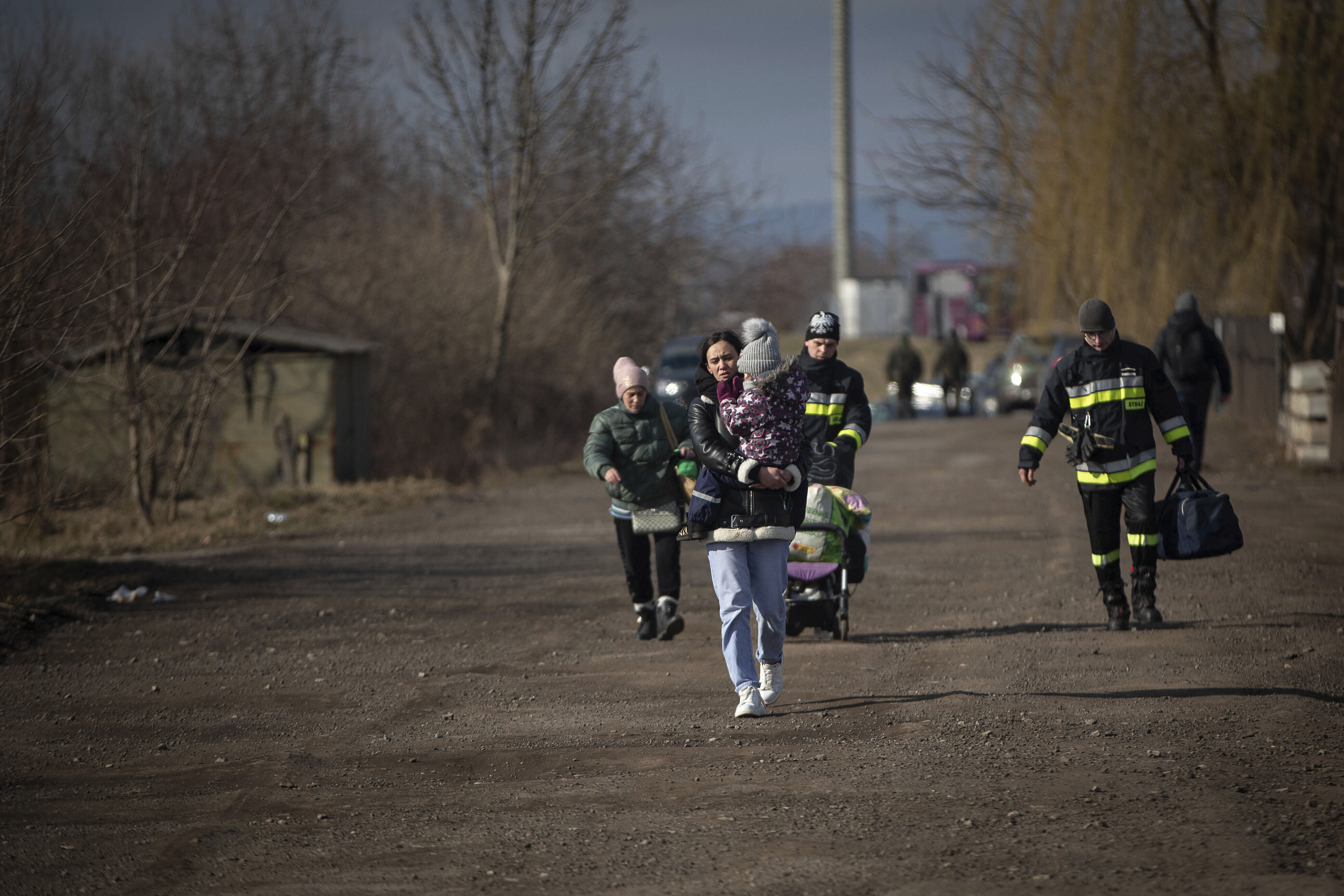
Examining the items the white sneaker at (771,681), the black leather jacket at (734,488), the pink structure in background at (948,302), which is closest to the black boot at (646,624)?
the white sneaker at (771,681)

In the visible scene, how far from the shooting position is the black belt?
614 cm

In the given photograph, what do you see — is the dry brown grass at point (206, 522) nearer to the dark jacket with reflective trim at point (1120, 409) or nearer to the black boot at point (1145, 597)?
the dark jacket with reflective trim at point (1120, 409)

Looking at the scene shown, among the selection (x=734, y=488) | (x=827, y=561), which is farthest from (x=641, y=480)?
(x=734, y=488)

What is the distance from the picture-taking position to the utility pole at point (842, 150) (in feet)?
213

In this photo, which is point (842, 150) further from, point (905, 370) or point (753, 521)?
point (753, 521)

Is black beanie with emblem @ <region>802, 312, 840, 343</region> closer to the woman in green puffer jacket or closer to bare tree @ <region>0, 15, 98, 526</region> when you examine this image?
the woman in green puffer jacket

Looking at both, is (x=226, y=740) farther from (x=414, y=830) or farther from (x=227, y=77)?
(x=227, y=77)

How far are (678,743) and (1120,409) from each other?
3.51m

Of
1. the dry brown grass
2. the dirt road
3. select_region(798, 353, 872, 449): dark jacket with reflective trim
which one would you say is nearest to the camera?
the dirt road

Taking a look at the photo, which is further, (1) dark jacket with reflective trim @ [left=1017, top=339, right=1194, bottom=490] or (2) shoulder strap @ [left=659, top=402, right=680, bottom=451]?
(2) shoulder strap @ [left=659, top=402, right=680, bottom=451]

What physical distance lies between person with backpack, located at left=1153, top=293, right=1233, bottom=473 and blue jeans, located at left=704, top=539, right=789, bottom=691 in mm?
8028

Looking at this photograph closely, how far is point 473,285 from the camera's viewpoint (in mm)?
25609

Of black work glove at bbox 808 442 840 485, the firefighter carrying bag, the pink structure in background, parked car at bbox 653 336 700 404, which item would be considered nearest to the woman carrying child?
black work glove at bbox 808 442 840 485

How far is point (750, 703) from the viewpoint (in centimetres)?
616
